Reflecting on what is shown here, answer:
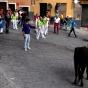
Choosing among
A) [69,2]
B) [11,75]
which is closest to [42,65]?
[11,75]

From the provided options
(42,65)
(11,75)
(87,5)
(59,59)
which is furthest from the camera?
(87,5)

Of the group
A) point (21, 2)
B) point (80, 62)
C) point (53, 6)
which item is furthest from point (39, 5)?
point (80, 62)

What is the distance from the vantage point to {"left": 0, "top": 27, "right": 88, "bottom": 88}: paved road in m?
15.6

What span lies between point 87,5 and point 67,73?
31.4 metres

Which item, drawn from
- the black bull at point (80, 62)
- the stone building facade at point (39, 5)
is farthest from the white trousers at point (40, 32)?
the stone building facade at point (39, 5)

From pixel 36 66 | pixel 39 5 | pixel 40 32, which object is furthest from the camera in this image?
pixel 39 5

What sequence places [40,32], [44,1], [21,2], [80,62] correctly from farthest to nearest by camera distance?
[21,2]
[44,1]
[40,32]
[80,62]

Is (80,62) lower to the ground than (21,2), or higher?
lower

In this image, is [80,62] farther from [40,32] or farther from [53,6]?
[53,6]

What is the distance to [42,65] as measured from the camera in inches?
770

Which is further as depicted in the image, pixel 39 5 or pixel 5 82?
pixel 39 5

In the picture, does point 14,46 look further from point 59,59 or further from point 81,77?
point 81,77

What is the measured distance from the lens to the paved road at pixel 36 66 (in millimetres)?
15555

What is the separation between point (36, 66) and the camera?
63.3 ft
